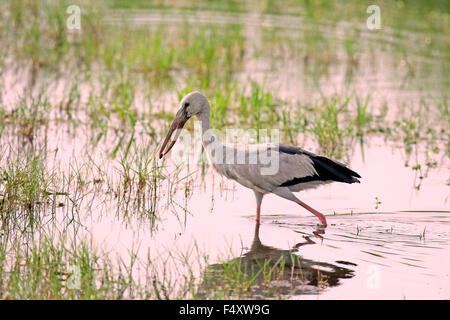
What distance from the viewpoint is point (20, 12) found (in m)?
15.2

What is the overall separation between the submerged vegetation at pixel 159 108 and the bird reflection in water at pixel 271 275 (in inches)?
0.8

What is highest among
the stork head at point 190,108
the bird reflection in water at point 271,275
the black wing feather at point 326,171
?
the stork head at point 190,108

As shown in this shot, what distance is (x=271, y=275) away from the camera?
6191 mm

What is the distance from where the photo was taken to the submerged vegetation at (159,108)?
19.9ft

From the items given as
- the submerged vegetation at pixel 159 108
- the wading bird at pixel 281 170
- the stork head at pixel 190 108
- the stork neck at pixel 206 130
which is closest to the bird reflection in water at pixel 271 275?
the submerged vegetation at pixel 159 108

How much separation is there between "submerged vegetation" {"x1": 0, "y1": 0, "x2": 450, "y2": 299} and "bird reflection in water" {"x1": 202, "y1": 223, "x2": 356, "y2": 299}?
21mm

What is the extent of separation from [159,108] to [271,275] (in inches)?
216

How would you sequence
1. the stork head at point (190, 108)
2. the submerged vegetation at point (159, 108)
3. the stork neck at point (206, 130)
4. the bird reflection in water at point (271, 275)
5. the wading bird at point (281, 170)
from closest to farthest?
1. the bird reflection in water at point (271, 275)
2. the submerged vegetation at point (159, 108)
3. the wading bird at point (281, 170)
4. the stork neck at point (206, 130)
5. the stork head at point (190, 108)

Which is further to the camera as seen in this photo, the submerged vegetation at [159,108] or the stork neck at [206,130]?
the stork neck at [206,130]

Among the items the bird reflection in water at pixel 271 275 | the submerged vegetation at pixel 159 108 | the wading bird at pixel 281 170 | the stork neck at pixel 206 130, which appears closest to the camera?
the bird reflection in water at pixel 271 275

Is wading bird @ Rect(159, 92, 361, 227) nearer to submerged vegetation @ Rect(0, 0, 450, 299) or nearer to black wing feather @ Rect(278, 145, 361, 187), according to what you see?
black wing feather @ Rect(278, 145, 361, 187)

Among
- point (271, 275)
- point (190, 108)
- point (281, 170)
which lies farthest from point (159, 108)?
point (271, 275)

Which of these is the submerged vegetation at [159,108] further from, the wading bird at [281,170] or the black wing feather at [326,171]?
the black wing feather at [326,171]

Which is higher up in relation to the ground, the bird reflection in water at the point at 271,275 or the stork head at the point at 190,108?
the stork head at the point at 190,108
